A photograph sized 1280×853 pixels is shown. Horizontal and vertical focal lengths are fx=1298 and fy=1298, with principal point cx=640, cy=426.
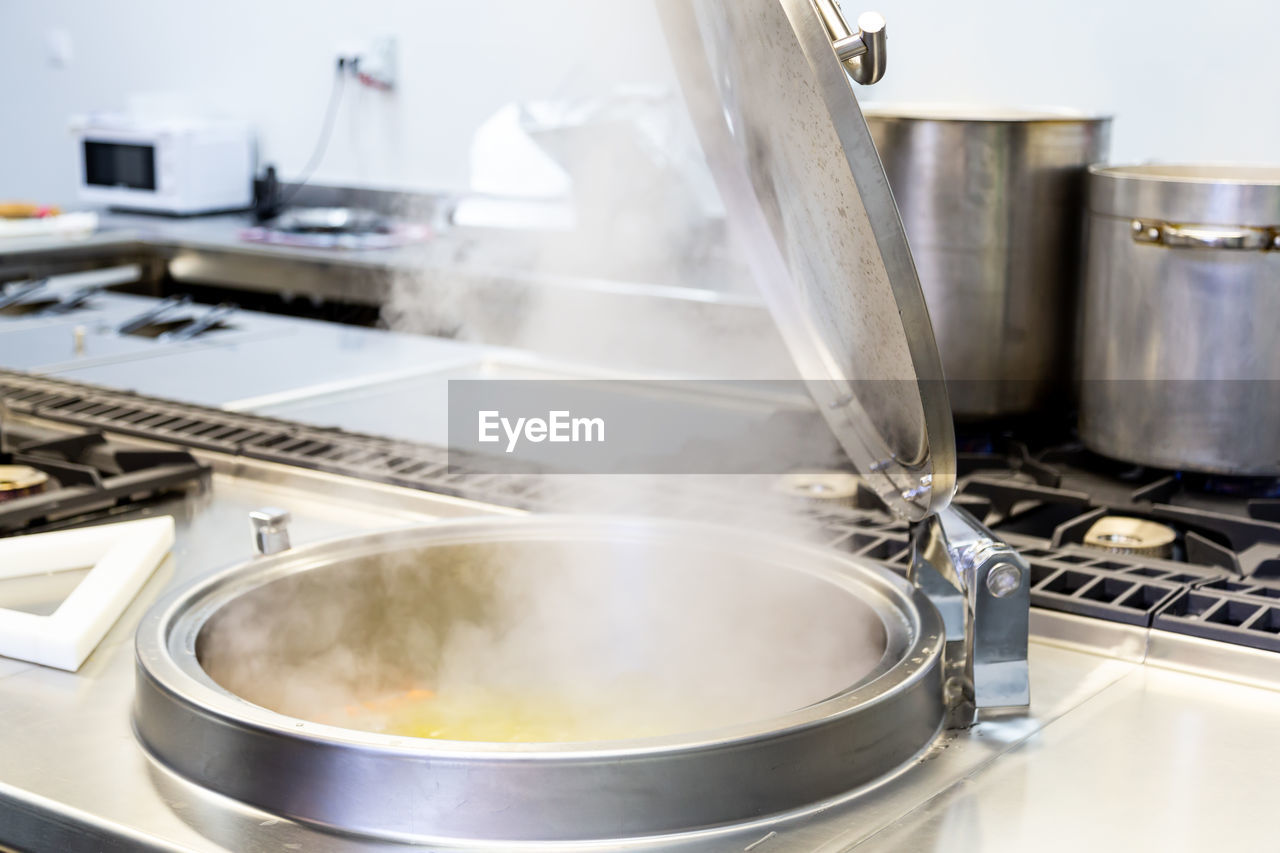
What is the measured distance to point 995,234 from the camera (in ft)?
4.51

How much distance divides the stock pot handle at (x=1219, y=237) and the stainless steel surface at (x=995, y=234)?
192 mm

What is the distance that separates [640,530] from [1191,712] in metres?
0.45

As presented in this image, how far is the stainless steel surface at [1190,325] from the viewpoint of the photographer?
116 centimetres

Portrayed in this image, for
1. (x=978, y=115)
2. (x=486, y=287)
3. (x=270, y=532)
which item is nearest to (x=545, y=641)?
(x=270, y=532)

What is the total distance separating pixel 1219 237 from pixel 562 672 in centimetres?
70

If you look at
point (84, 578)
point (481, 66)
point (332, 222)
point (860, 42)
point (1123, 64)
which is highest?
point (481, 66)

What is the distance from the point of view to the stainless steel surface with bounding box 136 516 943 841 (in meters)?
0.67

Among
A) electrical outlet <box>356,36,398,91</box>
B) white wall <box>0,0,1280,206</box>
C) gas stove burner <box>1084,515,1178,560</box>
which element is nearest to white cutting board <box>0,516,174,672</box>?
white wall <box>0,0,1280,206</box>

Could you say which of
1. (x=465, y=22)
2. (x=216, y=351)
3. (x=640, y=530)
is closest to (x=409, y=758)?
(x=640, y=530)

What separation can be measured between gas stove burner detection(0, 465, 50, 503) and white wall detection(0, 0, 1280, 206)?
2.43 ft

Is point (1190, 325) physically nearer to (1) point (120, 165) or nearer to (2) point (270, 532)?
(2) point (270, 532)

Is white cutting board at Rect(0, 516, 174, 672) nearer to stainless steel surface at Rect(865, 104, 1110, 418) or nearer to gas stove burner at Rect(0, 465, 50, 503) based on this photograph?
gas stove burner at Rect(0, 465, 50, 503)

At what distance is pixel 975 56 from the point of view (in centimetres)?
262

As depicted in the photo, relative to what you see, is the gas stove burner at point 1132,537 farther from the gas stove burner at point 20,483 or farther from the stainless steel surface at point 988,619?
the gas stove burner at point 20,483
